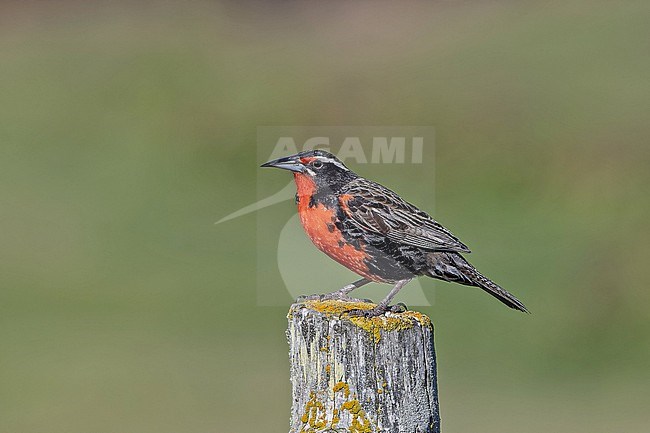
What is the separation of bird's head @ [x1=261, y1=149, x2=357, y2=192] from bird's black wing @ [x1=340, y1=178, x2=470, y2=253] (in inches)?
3.7

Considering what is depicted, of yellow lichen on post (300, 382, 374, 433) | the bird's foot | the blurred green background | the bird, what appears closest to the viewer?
yellow lichen on post (300, 382, 374, 433)

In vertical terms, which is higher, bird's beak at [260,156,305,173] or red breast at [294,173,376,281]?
bird's beak at [260,156,305,173]

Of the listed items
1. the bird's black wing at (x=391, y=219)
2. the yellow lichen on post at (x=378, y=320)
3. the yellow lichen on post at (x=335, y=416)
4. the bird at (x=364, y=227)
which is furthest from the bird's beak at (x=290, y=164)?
the yellow lichen on post at (x=335, y=416)

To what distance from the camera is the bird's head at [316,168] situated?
19.2 ft

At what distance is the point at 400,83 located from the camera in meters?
23.4

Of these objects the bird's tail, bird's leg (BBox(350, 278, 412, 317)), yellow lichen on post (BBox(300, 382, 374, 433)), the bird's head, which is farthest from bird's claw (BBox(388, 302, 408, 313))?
the bird's head

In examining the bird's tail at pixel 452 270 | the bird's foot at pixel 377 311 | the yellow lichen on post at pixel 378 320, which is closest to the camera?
the yellow lichen on post at pixel 378 320

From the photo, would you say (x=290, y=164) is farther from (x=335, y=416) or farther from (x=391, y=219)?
(x=335, y=416)

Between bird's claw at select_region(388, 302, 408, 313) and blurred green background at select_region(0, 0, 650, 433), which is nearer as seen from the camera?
bird's claw at select_region(388, 302, 408, 313)

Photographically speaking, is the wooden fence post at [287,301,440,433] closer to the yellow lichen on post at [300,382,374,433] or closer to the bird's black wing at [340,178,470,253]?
the yellow lichen on post at [300,382,374,433]

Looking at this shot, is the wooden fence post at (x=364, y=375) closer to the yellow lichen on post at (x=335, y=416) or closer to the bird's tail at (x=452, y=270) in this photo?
the yellow lichen on post at (x=335, y=416)

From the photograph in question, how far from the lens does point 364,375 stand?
511cm

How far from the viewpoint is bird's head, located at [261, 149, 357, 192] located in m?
5.84

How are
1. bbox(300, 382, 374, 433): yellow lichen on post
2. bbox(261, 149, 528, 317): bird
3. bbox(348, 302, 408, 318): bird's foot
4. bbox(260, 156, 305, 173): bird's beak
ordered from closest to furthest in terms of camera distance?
bbox(300, 382, 374, 433): yellow lichen on post
bbox(348, 302, 408, 318): bird's foot
bbox(260, 156, 305, 173): bird's beak
bbox(261, 149, 528, 317): bird
